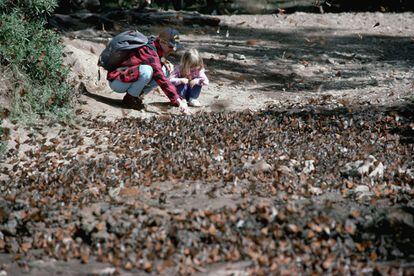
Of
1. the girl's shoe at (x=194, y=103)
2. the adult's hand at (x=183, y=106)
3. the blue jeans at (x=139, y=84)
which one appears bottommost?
the girl's shoe at (x=194, y=103)

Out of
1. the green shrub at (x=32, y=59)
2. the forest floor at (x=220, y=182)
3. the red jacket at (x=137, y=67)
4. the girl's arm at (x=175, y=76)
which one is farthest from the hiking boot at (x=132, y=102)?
the green shrub at (x=32, y=59)

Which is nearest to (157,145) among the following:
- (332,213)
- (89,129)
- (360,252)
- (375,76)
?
(89,129)

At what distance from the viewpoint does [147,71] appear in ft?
25.3

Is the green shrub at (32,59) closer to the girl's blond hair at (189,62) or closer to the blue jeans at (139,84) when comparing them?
the blue jeans at (139,84)

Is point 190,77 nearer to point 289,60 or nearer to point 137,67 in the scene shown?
point 137,67

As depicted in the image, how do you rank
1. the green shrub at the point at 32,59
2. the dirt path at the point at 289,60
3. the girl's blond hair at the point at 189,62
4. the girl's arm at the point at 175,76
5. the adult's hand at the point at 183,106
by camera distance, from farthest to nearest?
1. the dirt path at the point at 289,60
2. the girl's arm at the point at 175,76
3. the girl's blond hair at the point at 189,62
4. the adult's hand at the point at 183,106
5. the green shrub at the point at 32,59

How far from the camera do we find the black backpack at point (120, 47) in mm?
7672

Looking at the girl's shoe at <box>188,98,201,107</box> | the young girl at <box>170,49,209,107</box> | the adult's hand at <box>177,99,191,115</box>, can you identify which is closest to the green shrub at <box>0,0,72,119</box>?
the adult's hand at <box>177,99,191,115</box>

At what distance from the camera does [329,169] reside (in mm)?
6082

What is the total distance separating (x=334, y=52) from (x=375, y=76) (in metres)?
1.77

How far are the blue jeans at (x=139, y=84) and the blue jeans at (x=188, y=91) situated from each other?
50 cm

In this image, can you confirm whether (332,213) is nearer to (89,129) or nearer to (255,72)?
(89,129)

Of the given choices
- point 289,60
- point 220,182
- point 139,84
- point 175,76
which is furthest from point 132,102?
point 289,60

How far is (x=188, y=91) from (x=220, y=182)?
288cm
